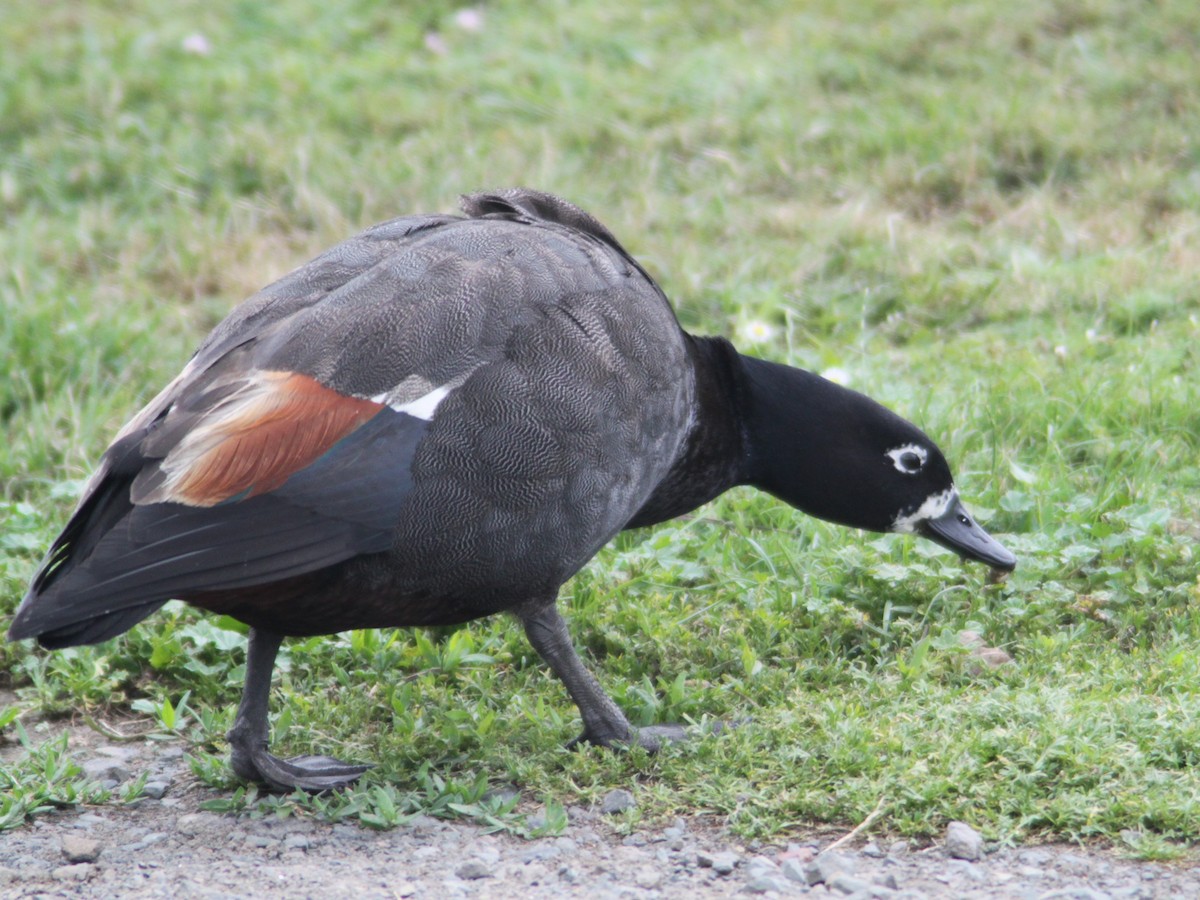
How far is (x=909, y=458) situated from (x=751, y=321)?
1.78 meters

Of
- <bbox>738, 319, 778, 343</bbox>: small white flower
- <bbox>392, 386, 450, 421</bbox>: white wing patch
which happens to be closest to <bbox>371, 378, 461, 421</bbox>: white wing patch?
<bbox>392, 386, 450, 421</bbox>: white wing patch

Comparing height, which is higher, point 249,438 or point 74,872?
point 249,438

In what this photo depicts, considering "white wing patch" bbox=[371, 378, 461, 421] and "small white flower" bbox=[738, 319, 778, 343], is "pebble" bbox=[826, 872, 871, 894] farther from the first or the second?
"small white flower" bbox=[738, 319, 778, 343]

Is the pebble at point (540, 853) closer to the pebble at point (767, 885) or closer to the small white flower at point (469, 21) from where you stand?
the pebble at point (767, 885)

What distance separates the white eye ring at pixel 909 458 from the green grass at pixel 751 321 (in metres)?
0.32

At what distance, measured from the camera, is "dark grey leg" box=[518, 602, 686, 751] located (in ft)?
12.3

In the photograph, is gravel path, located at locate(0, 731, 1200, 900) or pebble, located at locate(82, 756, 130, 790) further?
pebble, located at locate(82, 756, 130, 790)

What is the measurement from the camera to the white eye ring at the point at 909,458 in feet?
13.9

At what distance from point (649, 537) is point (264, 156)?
11.5 ft

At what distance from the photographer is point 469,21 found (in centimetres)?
843

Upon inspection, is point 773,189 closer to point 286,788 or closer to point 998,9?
point 998,9

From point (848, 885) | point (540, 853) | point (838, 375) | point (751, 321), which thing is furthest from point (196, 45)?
point (848, 885)

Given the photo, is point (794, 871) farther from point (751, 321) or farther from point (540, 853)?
point (751, 321)

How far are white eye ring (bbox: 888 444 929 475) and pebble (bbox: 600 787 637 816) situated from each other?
130 centimetres
